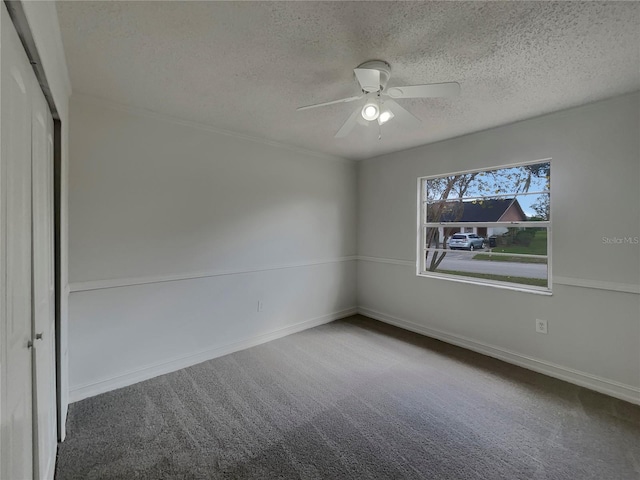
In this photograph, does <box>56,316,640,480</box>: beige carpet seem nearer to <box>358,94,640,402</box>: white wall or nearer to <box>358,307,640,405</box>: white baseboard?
<box>358,307,640,405</box>: white baseboard

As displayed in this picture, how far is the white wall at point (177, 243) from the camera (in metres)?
2.28

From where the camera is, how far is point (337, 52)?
1675 mm

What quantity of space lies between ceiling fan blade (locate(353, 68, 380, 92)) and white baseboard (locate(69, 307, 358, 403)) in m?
2.76

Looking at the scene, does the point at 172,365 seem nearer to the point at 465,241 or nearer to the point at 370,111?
the point at 370,111

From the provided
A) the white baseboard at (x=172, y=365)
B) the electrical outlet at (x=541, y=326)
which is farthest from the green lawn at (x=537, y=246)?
the white baseboard at (x=172, y=365)

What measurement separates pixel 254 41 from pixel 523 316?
324 centimetres

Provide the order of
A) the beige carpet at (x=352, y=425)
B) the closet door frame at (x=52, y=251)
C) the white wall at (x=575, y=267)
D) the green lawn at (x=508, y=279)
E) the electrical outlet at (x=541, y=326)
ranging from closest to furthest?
the closet door frame at (x=52, y=251), the beige carpet at (x=352, y=425), the white wall at (x=575, y=267), the electrical outlet at (x=541, y=326), the green lawn at (x=508, y=279)

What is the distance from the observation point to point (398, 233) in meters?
3.90

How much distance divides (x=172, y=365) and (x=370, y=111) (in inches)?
109

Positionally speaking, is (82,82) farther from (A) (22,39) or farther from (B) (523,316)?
(B) (523,316)

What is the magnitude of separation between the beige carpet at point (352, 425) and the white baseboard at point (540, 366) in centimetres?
10

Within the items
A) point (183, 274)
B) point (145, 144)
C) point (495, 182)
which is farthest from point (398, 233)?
point (145, 144)

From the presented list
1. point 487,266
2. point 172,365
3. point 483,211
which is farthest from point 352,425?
point 483,211

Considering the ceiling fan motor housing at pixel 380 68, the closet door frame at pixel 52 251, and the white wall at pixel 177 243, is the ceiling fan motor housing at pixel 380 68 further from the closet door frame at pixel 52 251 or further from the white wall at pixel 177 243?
the white wall at pixel 177 243
